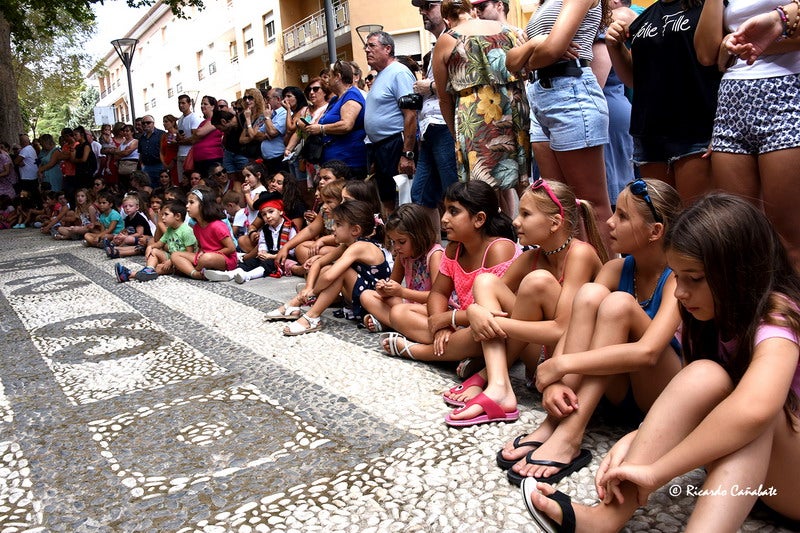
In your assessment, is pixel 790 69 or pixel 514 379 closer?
pixel 790 69

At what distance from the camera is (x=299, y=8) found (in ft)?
85.8

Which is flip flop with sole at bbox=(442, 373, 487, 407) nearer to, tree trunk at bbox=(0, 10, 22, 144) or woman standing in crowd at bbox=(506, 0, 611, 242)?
woman standing in crowd at bbox=(506, 0, 611, 242)

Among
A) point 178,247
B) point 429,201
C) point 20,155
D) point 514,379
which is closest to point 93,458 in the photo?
point 514,379

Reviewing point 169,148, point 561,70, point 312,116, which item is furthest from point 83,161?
point 561,70

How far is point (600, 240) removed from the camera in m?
2.96

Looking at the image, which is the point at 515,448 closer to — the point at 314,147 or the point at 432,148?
the point at 432,148

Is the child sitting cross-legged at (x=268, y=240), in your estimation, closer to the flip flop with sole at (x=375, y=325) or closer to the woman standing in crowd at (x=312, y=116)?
the woman standing in crowd at (x=312, y=116)

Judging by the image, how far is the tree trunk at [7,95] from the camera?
1725 centimetres

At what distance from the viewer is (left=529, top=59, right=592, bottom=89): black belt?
11.3 feet

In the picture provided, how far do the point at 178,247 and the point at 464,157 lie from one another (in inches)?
163

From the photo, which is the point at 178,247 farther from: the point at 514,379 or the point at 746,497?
the point at 746,497

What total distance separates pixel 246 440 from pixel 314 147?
426 cm

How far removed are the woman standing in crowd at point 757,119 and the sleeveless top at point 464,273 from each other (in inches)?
41.1

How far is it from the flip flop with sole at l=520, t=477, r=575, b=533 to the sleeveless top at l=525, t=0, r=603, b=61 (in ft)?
7.44
